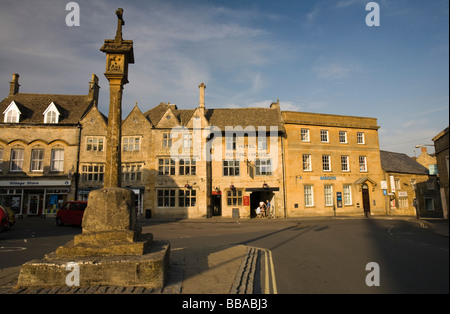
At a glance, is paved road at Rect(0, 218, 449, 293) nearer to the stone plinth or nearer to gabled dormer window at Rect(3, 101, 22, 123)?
the stone plinth

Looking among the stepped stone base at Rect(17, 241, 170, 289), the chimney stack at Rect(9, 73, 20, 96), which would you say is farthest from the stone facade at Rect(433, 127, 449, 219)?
the chimney stack at Rect(9, 73, 20, 96)

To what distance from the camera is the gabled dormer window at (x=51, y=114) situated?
96.0 ft

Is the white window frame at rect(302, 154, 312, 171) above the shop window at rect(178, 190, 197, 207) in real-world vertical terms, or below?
above

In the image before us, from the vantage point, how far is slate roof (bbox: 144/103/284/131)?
30.1 meters

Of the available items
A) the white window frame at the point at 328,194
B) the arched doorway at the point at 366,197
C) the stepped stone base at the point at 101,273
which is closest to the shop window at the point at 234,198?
the white window frame at the point at 328,194

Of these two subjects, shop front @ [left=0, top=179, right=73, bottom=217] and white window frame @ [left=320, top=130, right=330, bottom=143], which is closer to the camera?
shop front @ [left=0, top=179, right=73, bottom=217]

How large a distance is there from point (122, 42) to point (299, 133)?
953 inches

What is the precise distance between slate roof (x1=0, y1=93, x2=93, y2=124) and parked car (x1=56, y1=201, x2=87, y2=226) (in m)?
12.9

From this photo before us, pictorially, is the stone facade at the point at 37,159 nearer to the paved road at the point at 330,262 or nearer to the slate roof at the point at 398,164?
the paved road at the point at 330,262

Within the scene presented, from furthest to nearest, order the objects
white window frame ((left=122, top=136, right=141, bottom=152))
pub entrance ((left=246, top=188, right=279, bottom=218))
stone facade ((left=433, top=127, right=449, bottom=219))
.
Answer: white window frame ((left=122, top=136, right=141, bottom=152)) < pub entrance ((left=246, top=188, right=279, bottom=218)) < stone facade ((left=433, top=127, right=449, bottom=219))

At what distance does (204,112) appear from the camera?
29828mm

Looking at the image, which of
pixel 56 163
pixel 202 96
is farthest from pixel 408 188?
pixel 56 163

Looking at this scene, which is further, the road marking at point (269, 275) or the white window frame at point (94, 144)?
the white window frame at point (94, 144)

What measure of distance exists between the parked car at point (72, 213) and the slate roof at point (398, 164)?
32133 millimetres
